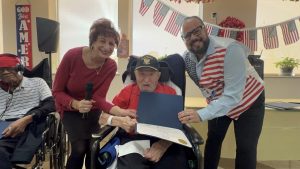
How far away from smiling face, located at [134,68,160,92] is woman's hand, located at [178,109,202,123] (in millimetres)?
260

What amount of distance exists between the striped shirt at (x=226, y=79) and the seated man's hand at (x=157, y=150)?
260mm

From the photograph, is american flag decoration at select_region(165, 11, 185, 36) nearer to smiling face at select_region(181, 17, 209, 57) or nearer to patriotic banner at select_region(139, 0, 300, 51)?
patriotic banner at select_region(139, 0, 300, 51)

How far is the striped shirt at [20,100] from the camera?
2104mm

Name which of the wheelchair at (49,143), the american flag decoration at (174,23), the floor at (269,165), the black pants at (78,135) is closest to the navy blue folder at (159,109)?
the black pants at (78,135)

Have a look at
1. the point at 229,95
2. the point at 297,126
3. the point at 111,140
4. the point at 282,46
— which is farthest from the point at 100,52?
the point at 282,46

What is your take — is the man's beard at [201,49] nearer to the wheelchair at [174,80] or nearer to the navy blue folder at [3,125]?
the wheelchair at [174,80]

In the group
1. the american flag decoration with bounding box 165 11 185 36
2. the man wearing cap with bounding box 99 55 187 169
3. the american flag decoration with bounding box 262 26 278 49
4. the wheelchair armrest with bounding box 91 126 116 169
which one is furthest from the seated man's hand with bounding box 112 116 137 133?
the american flag decoration with bounding box 262 26 278 49

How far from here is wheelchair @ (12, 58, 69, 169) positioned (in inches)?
73.5

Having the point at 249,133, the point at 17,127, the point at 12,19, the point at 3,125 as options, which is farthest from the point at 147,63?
the point at 12,19

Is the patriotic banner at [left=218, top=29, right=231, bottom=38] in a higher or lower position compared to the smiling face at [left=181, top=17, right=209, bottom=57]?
higher

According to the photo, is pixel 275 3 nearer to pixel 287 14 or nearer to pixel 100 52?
pixel 287 14

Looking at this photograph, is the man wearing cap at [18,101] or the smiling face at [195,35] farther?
the man wearing cap at [18,101]

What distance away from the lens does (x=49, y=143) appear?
2002mm

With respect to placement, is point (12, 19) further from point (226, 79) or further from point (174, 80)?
point (226, 79)
